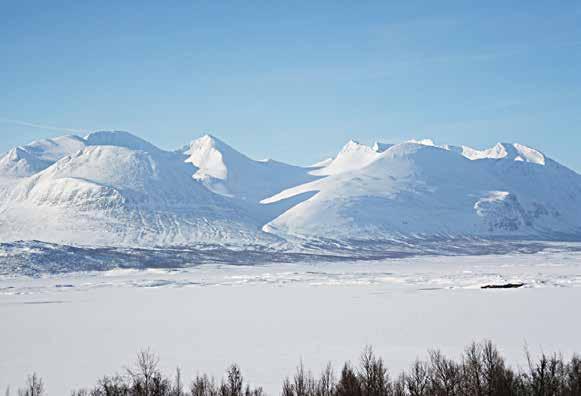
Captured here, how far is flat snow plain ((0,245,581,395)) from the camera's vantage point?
3978cm

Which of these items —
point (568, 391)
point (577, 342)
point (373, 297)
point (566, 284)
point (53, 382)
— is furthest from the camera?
point (566, 284)

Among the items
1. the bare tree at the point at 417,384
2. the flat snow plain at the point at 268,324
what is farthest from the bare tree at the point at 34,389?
the bare tree at the point at 417,384

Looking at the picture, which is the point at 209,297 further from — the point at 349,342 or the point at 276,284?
the point at 349,342

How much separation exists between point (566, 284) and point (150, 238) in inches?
5148

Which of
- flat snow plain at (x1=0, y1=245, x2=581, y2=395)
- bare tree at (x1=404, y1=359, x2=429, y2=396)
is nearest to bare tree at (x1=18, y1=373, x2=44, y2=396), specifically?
flat snow plain at (x1=0, y1=245, x2=581, y2=395)

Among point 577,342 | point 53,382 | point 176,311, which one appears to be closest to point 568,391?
point 577,342

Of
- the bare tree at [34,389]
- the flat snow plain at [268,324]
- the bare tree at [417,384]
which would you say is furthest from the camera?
the flat snow plain at [268,324]

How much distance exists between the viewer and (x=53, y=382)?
35.0 meters

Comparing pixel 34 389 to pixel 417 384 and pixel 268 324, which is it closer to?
pixel 417 384

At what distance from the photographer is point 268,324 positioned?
180 ft

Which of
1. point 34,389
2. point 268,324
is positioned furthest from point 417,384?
point 268,324

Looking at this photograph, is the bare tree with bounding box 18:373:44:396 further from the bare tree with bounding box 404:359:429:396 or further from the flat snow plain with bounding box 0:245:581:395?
the bare tree with bounding box 404:359:429:396

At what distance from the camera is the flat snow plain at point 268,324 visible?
3978 centimetres

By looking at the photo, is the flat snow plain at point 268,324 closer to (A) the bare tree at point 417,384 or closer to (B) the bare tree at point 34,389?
(B) the bare tree at point 34,389
